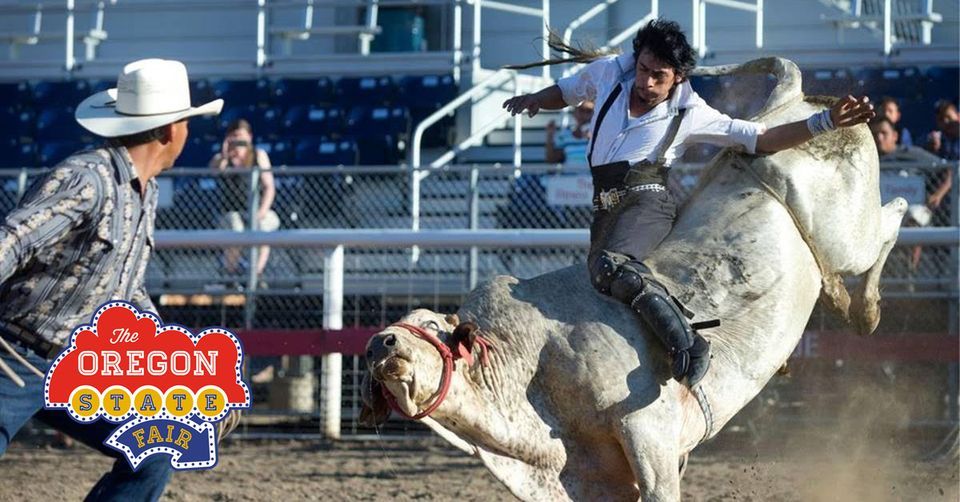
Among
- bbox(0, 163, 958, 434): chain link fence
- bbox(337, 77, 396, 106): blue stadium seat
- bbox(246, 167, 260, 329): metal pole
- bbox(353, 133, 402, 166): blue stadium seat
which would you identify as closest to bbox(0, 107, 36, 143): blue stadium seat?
bbox(337, 77, 396, 106): blue stadium seat

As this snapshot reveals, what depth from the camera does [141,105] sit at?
4891 mm

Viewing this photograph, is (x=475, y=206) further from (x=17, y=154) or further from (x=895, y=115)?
(x=17, y=154)

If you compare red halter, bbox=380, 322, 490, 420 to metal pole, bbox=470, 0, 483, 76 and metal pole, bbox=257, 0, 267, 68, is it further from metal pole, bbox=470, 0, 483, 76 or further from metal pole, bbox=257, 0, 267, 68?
metal pole, bbox=257, 0, 267, 68

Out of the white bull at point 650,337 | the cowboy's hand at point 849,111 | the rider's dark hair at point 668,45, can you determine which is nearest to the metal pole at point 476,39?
the white bull at point 650,337

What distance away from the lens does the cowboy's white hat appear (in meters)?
4.86

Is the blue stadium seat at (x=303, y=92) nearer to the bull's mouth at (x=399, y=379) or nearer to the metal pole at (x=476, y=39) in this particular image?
the metal pole at (x=476, y=39)

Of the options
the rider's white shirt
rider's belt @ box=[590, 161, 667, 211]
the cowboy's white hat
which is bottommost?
rider's belt @ box=[590, 161, 667, 211]

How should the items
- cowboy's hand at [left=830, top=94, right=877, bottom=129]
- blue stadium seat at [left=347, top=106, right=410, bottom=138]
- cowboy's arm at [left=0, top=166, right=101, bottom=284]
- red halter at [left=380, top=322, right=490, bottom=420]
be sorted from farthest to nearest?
blue stadium seat at [left=347, top=106, right=410, bottom=138] < cowboy's hand at [left=830, top=94, right=877, bottom=129] < red halter at [left=380, top=322, right=490, bottom=420] < cowboy's arm at [left=0, top=166, right=101, bottom=284]

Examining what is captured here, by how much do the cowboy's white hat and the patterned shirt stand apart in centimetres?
8

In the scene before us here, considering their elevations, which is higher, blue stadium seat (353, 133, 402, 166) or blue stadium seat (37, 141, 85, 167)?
blue stadium seat (353, 133, 402, 166)

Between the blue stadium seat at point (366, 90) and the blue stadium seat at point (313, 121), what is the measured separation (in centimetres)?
25

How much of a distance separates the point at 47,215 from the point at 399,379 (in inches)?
47.5

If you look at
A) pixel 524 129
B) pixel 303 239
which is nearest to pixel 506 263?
pixel 303 239

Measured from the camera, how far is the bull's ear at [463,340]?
16.9 feet
